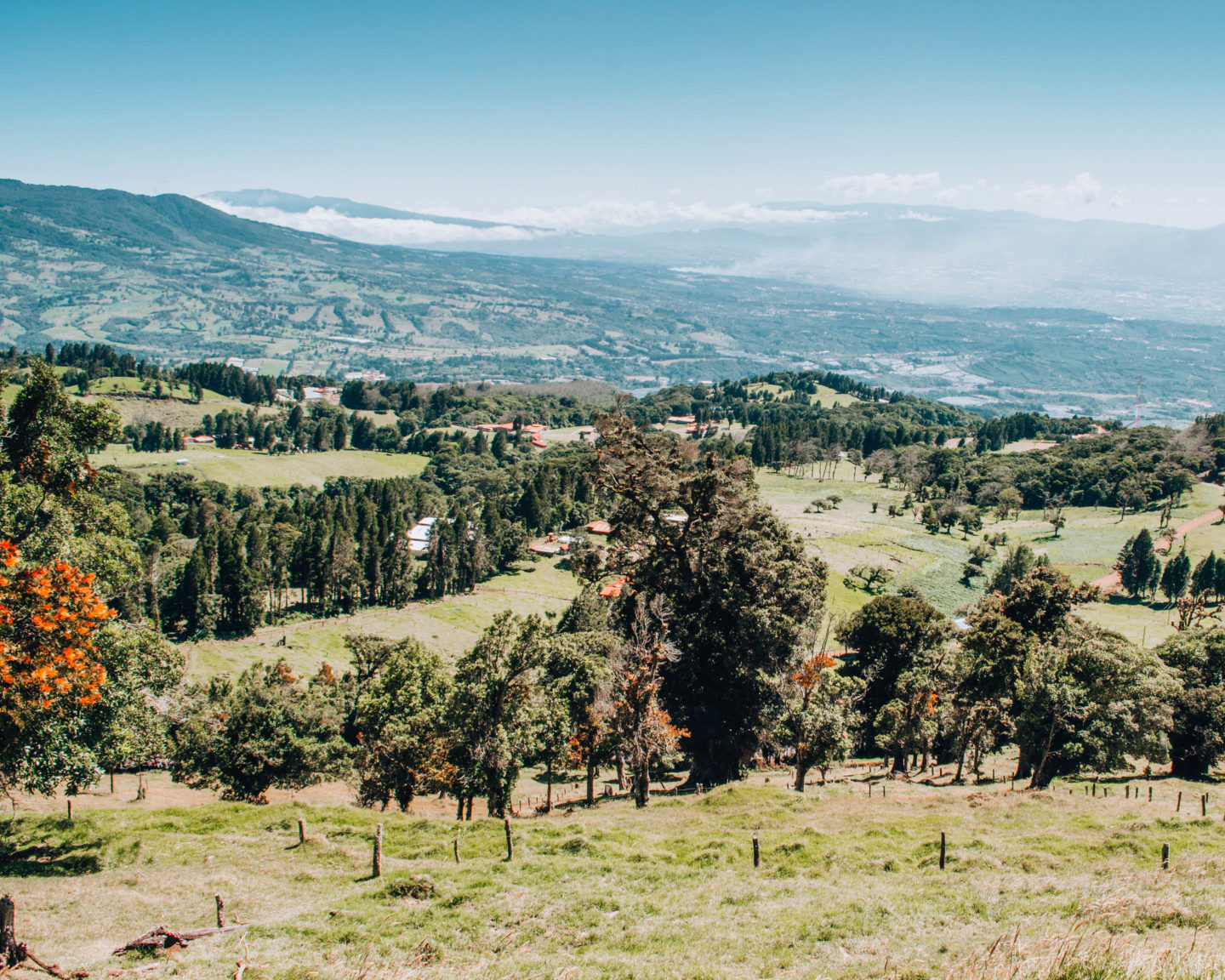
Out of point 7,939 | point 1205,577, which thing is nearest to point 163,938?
point 7,939

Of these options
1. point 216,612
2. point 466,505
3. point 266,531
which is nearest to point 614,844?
point 216,612

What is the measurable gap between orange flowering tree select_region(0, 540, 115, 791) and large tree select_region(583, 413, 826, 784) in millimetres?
21666

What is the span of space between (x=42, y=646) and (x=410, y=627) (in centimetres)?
7296

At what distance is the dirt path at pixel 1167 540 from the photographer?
105688 mm

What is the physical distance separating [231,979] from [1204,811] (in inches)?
1136

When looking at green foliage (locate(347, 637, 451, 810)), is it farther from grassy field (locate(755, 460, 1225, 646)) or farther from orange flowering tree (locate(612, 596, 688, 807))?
grassy field (locate(755, 460, 1225, 646))

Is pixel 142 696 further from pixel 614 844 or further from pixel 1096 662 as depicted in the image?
pixel 1096 662

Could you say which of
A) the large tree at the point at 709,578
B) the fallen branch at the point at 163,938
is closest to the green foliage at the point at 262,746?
the large tree at the point at 709,578

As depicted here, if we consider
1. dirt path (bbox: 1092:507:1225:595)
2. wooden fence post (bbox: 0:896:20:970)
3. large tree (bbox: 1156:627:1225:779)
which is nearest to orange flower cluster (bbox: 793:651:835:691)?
large tree (bbox: 1156:627:1225:779)

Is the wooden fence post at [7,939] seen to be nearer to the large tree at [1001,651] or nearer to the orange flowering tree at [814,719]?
the orange flowering tree at [814,719]

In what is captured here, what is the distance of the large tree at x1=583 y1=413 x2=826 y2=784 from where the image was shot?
34.2m

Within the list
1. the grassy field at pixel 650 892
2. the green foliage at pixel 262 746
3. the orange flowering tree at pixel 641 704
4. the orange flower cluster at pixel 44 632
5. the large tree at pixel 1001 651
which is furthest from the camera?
the large tree at pixel 1001 651

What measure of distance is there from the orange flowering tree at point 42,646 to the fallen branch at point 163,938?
495cm

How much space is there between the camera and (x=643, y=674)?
30.7m
